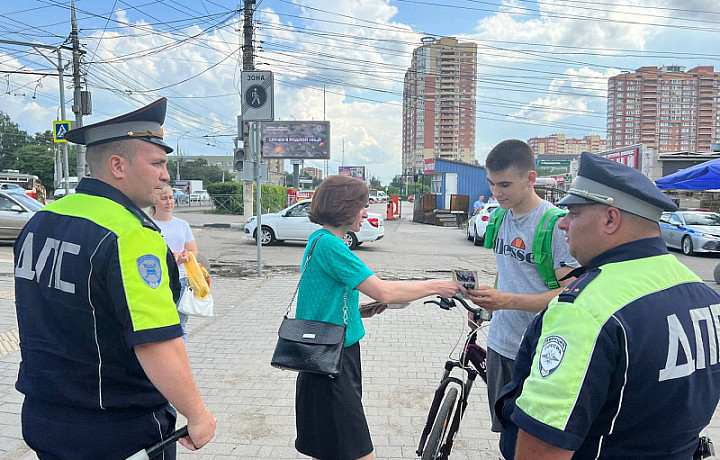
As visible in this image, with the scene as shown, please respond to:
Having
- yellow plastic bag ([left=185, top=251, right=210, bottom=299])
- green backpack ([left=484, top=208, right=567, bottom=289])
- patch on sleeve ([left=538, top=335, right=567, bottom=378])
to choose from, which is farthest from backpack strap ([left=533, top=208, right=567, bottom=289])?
yellow plastic bag ([left=185, top=251, right=210, bottom=299])

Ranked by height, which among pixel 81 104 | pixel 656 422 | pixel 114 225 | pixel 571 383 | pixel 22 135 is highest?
pixel 22 135

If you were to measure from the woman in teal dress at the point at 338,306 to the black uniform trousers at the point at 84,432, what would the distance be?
0.96 m

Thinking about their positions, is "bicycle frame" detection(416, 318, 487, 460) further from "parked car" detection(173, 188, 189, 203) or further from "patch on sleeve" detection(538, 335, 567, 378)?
"parked car" detection(173, 188, 189, 203)

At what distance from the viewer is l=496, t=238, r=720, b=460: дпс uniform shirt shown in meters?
1.30

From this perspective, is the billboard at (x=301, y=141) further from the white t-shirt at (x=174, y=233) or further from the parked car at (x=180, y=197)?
the white t-shirt at (x=174, y=233)

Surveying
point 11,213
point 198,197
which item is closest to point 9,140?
point 198,197

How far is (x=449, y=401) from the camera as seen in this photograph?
3047 mm

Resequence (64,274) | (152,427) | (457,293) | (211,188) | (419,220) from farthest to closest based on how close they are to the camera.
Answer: (211,188) < (419,220) < (457,293) < (152,427) < (64,274)

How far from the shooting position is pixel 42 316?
1.76 meters

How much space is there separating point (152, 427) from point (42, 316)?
0.55m

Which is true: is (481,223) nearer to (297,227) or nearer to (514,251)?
(297,227)

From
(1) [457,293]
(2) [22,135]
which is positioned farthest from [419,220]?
(2) [22,135]

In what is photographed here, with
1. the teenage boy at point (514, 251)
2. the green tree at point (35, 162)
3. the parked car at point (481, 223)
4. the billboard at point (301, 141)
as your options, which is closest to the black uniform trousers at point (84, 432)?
the teenage boy at point (514, 251)

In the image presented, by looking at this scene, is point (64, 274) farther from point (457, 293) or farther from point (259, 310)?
point (259, 310)
